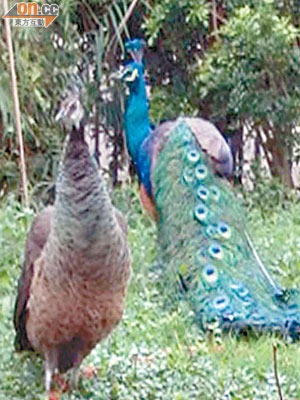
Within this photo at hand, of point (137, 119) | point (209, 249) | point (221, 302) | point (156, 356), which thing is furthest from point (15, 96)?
point (156, 356)

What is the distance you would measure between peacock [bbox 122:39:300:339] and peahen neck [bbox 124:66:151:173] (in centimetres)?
20

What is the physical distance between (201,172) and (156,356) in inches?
62.6

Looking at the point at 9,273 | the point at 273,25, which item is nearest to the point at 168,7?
the point at 273,25

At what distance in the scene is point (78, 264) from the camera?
3480mm

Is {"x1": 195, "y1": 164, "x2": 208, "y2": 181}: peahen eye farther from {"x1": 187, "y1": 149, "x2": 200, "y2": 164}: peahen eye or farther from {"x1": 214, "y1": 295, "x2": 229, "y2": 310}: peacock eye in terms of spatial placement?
{"x1": 214, "y1": 295, "x2": 229, "y2": 310}: peacock eye

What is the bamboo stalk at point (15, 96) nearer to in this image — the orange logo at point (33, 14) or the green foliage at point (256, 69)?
the orange logo at point (33, 14)

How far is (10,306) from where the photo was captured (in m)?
4.68

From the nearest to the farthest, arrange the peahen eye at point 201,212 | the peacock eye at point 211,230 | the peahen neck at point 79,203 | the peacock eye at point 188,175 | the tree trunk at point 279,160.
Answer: the peahen neck at point 79,203 → the peacock eye at point 211,230 → the peahen eye at point 201,212 → the peacock eye at point 188,175 → the tree trunk at point 279,160

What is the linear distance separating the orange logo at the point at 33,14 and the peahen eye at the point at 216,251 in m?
2.05

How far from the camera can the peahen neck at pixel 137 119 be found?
6.60 meters

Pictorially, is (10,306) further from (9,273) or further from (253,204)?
(253,204)

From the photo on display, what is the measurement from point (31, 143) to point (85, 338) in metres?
3.62

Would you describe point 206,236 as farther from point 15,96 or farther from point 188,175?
point 15,96

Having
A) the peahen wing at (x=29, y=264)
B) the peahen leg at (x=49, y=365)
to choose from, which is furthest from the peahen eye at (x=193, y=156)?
the peahen leg at (x=49, y=365)
